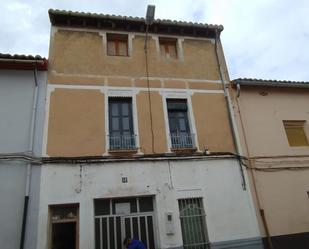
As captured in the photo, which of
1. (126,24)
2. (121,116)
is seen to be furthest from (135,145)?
(126,24)

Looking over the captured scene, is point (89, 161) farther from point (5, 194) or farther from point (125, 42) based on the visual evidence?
point (125, 42)

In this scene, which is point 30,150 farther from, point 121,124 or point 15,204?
point 121,124

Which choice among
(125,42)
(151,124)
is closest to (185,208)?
(151,124)

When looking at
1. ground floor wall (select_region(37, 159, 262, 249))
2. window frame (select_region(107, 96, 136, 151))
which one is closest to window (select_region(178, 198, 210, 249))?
ground floor wall (select_region(37, 159, 262, 249))

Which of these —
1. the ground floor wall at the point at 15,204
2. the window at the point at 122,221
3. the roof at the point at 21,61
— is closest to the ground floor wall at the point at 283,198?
the window at the point at 122,221

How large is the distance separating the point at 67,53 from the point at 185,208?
6.54 metres

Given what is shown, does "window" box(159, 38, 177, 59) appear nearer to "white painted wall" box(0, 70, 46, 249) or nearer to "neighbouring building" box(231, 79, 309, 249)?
"neighbouring building" box(231, 79, 309, 249)

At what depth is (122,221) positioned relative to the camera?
8141 millimetres

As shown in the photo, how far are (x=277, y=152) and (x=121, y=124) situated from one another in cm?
566

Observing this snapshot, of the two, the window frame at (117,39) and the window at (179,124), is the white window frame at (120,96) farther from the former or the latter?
the window frame at (117,39)

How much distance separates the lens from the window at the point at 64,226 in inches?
301

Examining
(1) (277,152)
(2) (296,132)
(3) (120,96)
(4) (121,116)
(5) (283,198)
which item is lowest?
(5) (283,198)

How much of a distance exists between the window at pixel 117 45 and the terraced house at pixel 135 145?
4cm

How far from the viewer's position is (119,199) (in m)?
8.34
